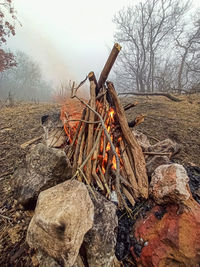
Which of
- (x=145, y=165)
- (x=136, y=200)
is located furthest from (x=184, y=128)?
(x=136, y=200)

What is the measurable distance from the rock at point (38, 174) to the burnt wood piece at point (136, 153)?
2.28ft

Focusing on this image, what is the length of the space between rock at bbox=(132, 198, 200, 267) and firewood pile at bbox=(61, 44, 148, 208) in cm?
24

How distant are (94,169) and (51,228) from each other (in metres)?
0.72

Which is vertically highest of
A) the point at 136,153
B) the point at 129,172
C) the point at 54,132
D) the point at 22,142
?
the point at 54,132

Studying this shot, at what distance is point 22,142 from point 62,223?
245 cm

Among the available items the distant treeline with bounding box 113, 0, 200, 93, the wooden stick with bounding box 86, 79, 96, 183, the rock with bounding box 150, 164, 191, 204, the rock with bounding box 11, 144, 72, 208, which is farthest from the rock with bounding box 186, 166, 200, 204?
the distant treeline with bounding box 113, 0, 200, 93

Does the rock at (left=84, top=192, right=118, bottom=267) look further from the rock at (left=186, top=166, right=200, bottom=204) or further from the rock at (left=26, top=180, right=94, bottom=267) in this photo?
the rock at (left=186, top=166, right=200, bottom=204)

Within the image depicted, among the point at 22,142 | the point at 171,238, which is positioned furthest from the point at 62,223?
the point at 22,142

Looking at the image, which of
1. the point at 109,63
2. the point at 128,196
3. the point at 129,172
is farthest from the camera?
the point at 109,63

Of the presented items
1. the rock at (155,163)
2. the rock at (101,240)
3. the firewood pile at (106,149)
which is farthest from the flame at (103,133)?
the rock at (101,240)

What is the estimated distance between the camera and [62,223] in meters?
0.64

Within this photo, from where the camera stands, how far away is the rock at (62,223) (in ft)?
2.14

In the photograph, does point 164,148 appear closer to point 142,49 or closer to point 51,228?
point 51,228

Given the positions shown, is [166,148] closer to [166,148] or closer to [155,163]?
[166,148]
